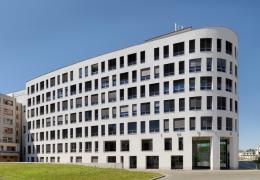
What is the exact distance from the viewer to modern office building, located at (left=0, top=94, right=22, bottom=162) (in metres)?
94.3

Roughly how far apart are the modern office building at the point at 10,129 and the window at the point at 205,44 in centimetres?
5827

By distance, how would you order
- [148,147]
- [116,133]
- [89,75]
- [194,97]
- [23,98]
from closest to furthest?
[194,97] < [148,147] < [116,133] < [89,75] < [23,98]

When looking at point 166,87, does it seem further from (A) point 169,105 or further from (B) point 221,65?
(B) point 221,65

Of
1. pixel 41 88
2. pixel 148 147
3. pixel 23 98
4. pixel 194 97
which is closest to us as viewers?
pixel 194 97

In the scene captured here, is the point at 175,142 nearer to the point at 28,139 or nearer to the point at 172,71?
the point at 172,71

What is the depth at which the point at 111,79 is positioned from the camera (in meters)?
70.8

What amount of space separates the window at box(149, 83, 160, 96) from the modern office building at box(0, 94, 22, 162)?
47.2m

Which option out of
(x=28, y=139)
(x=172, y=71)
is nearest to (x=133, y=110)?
(x=172, y=71)

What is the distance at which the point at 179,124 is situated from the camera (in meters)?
59.4

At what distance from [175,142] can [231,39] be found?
1881cm

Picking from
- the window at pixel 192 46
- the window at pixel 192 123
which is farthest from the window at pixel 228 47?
the window at pixel 192 123

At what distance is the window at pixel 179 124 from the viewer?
194 feet

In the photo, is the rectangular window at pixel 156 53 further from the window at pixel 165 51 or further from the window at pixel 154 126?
the window at pixel 154 126

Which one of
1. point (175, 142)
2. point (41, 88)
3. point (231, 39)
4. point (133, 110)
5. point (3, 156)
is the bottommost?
point (3, 156)
